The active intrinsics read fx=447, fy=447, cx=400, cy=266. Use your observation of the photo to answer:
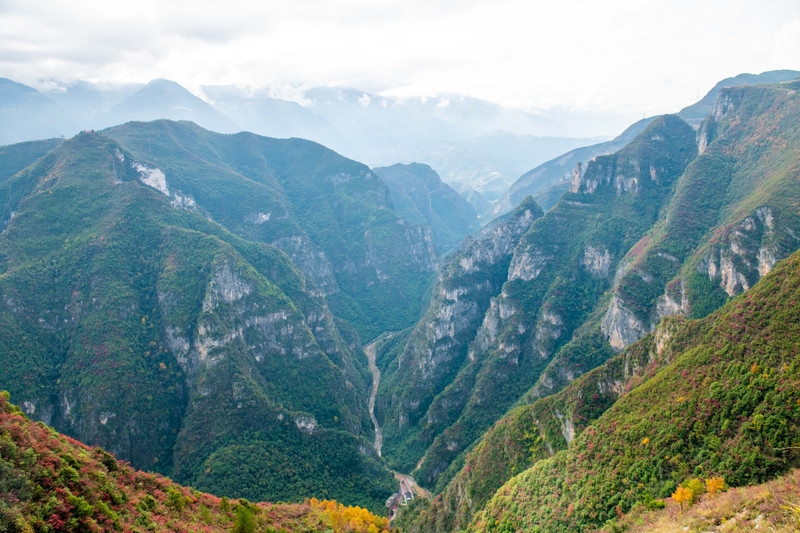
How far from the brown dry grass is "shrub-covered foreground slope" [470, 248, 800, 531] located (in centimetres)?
756

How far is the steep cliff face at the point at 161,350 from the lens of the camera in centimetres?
Answer: 11894

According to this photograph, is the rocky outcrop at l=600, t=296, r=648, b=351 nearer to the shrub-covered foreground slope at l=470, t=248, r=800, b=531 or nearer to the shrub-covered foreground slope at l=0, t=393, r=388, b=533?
the shrub-covered foreground slope at l=470, t=248, r=800, b=531

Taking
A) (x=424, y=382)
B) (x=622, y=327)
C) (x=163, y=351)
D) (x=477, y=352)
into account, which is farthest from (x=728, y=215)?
(x=163, y=351)

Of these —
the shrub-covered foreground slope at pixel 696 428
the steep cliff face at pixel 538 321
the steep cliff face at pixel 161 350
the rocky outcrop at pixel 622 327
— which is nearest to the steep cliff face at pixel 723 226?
the rocky outcrop at pixel 622 327

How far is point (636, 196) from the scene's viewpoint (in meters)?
182

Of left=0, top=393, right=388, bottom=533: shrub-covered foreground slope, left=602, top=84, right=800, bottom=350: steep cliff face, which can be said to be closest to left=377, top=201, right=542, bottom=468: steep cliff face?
left=602, top=84, right=800, bottom=350: steep cliff face

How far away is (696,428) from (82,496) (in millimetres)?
65213

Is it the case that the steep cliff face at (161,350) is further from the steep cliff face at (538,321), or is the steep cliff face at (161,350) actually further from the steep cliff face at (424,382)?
the steep cliff face at (538,321)

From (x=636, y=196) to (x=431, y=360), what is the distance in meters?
107

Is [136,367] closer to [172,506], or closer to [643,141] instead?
[172,506]

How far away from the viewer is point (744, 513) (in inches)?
1262

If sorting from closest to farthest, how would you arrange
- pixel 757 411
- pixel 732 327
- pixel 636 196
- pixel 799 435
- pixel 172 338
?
1. pixel 799 435
2. pixel 757 411
3. pixel 732 327
4. pixel 172 338
5. pixel 636 196

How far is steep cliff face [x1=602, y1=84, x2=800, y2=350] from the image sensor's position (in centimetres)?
10988

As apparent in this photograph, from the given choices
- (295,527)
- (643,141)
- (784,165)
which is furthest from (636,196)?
(295,527)
